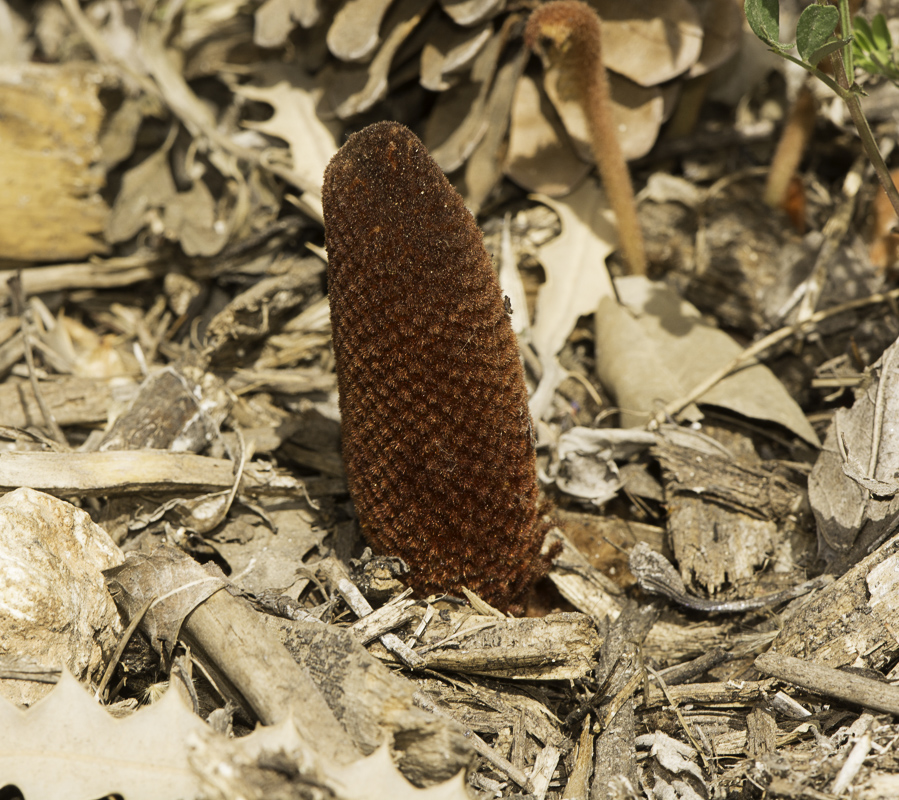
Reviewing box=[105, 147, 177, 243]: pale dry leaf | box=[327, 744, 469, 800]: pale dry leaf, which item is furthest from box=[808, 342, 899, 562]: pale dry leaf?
box=[105, 147, 177, 243]: pale dry leaf

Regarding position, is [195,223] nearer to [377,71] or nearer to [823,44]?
[377,71]

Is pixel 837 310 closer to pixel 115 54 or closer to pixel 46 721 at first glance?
pixel 46 721

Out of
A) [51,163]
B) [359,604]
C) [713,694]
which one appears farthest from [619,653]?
[51,163]

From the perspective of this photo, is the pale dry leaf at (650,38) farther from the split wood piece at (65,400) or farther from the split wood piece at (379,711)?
the split wood piece at (379,711)

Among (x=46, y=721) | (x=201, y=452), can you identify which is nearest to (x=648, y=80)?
(x=201, y=452)

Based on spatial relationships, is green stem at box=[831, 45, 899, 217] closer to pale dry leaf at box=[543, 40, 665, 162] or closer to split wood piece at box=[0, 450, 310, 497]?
pale dry leaf at box=[543, 40, 665, 162]

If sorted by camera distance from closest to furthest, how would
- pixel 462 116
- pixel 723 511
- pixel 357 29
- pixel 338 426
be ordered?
1. pixel 723 511
2. pixel 338 426
3. pixel 357 29
4. pixel 462 116
